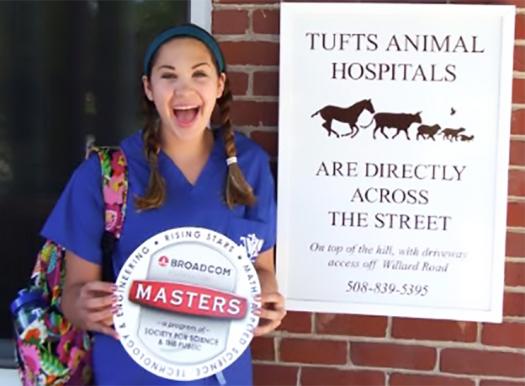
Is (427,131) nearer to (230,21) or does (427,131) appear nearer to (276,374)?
(230,21)

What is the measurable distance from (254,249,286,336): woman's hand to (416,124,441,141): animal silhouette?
0.58m

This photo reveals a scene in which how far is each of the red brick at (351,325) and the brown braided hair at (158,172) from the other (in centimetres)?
60

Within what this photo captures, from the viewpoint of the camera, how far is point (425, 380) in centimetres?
290

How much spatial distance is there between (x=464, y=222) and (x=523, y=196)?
195 millimetres

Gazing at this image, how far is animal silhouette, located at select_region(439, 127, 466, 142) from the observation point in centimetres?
274

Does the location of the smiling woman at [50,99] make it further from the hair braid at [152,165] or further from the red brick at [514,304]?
the red brick at [514,304]

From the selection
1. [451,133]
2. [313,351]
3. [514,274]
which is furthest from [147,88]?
[514,274]

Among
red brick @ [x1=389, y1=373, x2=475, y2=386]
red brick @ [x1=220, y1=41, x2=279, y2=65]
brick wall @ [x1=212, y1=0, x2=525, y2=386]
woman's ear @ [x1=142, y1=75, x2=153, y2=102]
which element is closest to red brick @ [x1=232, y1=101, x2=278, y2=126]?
brick wall @ [x1=212, y1=0, x2=525, y2=386]

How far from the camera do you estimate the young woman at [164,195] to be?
2.36 m

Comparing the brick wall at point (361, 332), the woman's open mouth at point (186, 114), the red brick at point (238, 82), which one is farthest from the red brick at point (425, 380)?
the woman's open mouth at point (186, 114)

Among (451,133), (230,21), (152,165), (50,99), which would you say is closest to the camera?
(152,165)

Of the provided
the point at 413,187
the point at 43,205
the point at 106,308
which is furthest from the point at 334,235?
the point at 43,205

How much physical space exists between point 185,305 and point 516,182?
3.49ft

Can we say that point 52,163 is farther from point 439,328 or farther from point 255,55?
point 439,328
